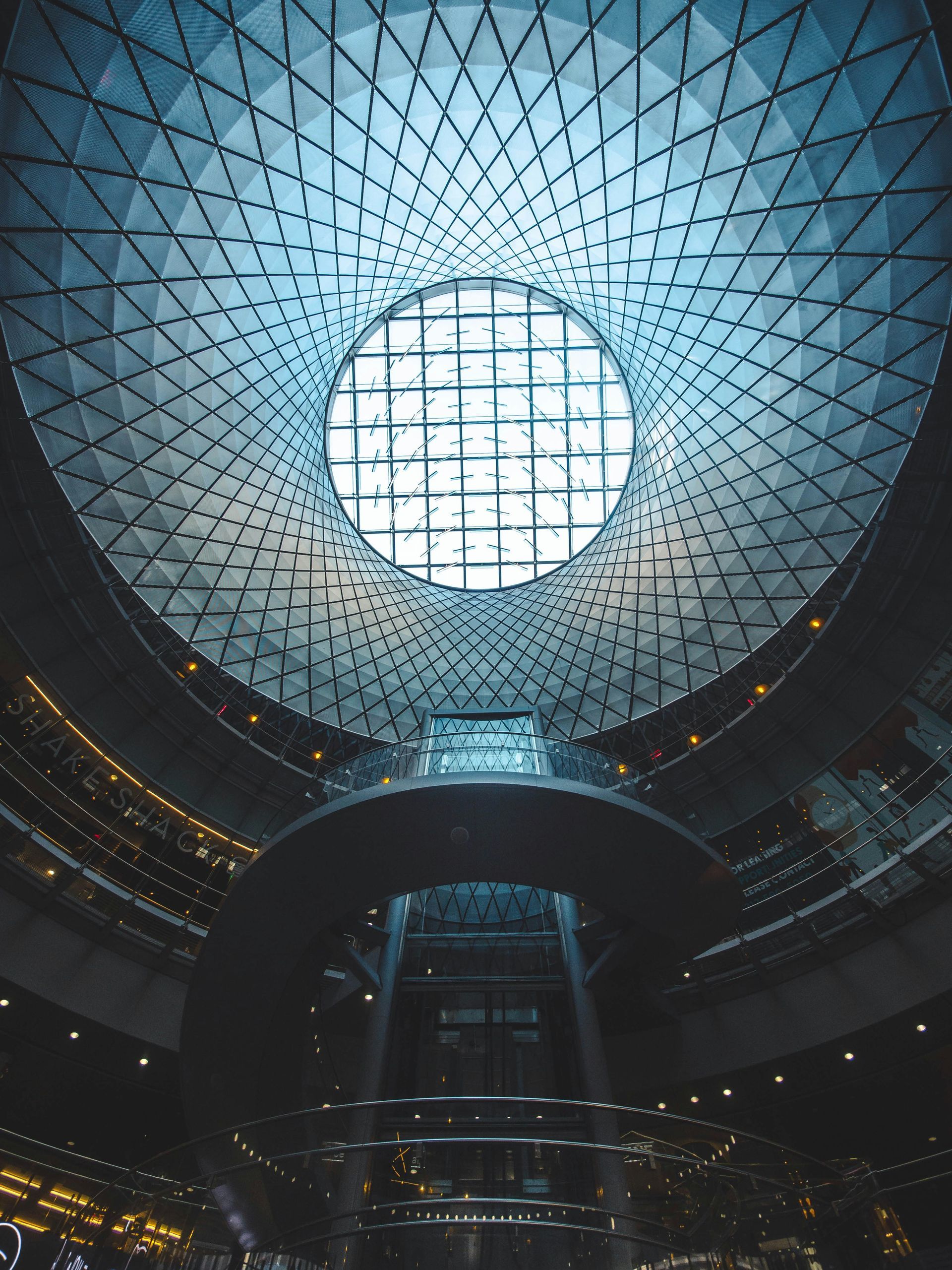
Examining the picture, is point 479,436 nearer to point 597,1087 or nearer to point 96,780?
point 96,780

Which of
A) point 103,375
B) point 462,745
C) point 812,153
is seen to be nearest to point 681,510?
point 812,153

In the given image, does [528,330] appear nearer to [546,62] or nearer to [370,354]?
[370,354]

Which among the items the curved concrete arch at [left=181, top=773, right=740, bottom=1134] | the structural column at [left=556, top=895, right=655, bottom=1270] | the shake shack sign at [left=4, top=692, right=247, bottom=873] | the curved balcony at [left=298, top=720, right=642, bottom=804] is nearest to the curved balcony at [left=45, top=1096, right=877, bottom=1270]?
the structural column at [left=556, top=895, right=655, bottom=1270]

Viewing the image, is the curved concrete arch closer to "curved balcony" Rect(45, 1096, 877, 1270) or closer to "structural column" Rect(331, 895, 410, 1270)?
"structural column" Rect(331, 895, 410, 1270)

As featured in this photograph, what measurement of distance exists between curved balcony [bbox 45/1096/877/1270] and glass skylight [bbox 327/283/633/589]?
32.8m

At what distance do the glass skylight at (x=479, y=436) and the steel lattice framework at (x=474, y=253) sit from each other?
2863 mm

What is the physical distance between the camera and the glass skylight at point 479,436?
36250mm

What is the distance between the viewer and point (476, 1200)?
8.76 metres

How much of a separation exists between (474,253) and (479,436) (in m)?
11.9

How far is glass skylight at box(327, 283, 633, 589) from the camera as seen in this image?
3625 centimetres

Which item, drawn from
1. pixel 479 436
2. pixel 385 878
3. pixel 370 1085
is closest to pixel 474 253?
pixel 479 436

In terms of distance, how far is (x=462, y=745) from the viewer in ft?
72.7

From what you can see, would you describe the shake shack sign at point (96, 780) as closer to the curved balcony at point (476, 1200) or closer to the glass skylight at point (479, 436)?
the glass skylight at point (479, 436)

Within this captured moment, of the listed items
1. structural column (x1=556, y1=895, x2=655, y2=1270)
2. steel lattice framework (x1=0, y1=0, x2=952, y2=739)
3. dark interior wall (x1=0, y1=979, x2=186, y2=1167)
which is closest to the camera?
structural column (x1=556, y1=895, x2=655, y2=1270)
